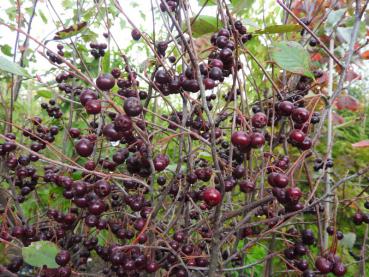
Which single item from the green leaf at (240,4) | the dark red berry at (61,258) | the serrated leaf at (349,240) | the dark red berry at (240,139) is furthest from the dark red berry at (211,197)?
the serrated leaf at (349,240)

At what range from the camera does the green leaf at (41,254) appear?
0.88 meters

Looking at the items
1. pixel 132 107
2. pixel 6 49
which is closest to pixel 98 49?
pixel 6 49

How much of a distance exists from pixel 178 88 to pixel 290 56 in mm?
270

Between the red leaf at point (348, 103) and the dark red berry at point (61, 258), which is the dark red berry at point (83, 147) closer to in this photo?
the dark red berry at point (61, 258)

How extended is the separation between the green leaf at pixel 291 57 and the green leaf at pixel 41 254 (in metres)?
→ 0.71

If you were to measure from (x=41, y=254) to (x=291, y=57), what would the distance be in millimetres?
760

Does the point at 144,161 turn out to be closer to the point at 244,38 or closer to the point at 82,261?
the point at 244,38

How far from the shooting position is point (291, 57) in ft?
2.76

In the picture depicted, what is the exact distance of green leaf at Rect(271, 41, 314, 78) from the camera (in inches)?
32.6

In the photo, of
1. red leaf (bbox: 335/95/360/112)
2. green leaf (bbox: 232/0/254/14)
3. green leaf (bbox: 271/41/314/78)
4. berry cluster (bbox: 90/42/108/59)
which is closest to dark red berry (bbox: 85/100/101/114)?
green leaf (bbox: 271/41/314/78)

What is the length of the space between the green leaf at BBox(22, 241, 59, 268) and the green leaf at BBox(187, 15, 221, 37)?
0.68 meters

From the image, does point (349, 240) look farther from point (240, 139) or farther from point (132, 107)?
→ point (132, 107)

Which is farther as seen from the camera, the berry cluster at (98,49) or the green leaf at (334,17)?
the berry cluster at (98,49)

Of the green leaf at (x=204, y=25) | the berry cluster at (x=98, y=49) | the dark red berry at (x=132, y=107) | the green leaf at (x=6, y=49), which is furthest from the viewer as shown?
the green leaf at (x=6, y=49)
